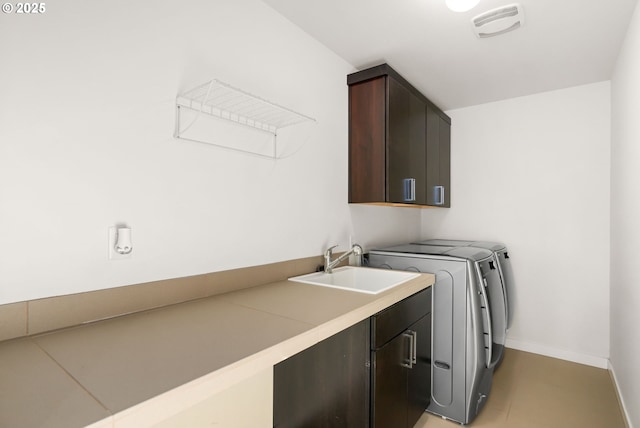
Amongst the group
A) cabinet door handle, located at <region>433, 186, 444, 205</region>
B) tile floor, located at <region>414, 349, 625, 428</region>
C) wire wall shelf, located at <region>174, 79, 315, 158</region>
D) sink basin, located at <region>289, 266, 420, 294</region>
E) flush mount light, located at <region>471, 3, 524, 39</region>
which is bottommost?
tile floor, located at <region>414, 349, 625, 428</region>

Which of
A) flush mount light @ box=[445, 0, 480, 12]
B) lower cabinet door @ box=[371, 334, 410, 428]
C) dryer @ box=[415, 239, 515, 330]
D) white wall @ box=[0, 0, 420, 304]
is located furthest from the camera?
dryer @ box=[415, 239, 515, 330]

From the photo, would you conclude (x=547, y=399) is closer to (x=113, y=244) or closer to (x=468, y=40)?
(x=468, y=40)

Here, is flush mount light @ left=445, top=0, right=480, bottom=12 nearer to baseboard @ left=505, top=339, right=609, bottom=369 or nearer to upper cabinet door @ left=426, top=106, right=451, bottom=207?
upper cabinet door @ left=426, top=106, right=451, bottom=207

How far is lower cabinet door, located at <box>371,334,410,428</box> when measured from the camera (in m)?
1.45

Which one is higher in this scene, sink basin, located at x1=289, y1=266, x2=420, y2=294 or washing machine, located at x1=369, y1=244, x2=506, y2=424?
sink basin, located at x1=289, y1=266, x2=420, y2=294

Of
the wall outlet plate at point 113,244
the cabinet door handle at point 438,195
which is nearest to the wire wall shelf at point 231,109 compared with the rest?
the wall outlet plate at point 113,244

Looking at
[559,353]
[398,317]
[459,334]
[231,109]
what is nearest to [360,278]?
[398,317]

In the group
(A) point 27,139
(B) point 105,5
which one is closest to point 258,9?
(B) point 105,5

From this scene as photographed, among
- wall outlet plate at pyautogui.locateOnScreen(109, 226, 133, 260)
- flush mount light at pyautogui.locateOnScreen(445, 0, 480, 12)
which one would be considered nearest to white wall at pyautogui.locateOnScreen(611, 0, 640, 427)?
flush mount light at pyautogui.locateOnScreen(445, 0, 480, 12)

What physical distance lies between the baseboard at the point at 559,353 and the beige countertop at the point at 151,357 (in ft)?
8.12

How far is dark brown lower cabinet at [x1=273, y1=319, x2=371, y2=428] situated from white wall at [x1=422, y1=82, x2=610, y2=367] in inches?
92.3

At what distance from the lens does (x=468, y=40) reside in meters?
2.05

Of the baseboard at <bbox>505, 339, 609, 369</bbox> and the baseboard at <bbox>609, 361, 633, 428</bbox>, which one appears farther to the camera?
the baseboard at <bbox>505, 339, 609, 369</bbox>

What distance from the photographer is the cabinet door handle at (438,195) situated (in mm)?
2996
